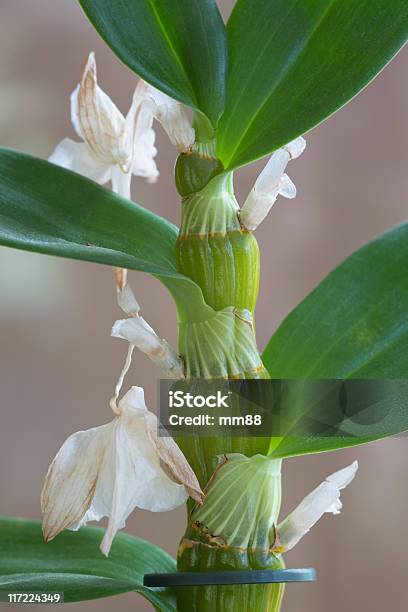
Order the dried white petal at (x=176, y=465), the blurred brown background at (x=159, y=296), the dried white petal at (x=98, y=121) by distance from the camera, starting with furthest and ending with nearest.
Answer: the blurred brown background at (x=159, y=296) → the dried white petal at (x=98, y=121) → the dried white petal at (x=176, y=465)

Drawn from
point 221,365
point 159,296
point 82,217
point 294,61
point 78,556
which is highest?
point 159,296

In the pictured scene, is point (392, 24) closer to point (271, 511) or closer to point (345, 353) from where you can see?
point (345, 353)

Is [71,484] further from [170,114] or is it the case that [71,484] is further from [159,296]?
[159,296]

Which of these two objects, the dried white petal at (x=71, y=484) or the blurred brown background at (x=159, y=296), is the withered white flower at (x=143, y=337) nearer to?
the dried white petal at (x=71, y=484)

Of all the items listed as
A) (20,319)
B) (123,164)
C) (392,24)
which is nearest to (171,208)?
(20,319)

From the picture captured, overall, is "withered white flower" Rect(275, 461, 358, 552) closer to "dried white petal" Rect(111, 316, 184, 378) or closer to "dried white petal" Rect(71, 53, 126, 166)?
"dried white petal" Rect(111, 316, 184, 378)

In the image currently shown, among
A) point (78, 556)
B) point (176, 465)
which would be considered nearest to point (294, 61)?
point (176, 465)

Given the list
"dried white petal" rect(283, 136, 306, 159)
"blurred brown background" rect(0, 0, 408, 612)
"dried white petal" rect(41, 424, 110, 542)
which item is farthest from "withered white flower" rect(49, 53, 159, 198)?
"blurred brown background" rect(0, 0, 408, 612)

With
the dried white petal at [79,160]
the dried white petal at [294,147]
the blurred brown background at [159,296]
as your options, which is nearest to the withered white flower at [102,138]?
the dried white petal at [79,160]
